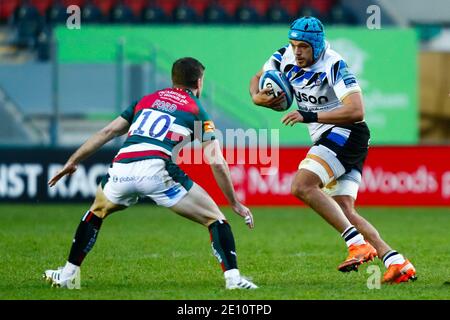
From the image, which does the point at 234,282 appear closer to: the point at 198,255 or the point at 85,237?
the point at 85,237

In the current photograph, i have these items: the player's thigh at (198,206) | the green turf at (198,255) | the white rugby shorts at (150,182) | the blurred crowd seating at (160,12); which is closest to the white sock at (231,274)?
the green turf at (198,255)

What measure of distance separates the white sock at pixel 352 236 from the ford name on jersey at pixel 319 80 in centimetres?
92

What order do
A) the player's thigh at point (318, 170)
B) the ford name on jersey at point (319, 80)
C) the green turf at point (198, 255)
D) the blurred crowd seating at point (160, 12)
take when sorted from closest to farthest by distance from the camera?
the green turf at point (198, 255) → the ford name on jersey at point (319, 80) → the player's thigh at point (318, 170) → the blurred crowd seating at point (160, 12)

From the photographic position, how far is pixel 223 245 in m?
8.29

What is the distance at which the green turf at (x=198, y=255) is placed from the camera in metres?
8.45

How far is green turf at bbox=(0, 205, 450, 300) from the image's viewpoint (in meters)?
8.45

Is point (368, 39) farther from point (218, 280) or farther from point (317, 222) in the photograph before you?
point (218, 280)

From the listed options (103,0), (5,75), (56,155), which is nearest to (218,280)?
(56,155)

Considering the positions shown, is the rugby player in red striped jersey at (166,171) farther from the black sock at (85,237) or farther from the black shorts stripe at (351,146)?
the black shorts stripe at (351,146)

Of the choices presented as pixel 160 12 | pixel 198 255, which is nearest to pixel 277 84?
pixel 198 255

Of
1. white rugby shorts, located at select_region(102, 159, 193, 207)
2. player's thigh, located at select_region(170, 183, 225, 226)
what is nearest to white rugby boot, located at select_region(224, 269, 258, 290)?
player's thigh, located at select_region(170, 183, 225, 226)

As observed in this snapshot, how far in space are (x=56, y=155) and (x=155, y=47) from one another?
8.98 feet

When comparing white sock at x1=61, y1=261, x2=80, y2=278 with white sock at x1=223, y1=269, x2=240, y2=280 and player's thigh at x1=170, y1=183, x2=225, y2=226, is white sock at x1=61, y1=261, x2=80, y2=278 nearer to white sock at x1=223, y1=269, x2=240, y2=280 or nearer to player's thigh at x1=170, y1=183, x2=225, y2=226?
player's thigh at x1=170, y1=183, x2=225, y2=226

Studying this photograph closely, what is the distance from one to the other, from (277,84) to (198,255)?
9.01ft
